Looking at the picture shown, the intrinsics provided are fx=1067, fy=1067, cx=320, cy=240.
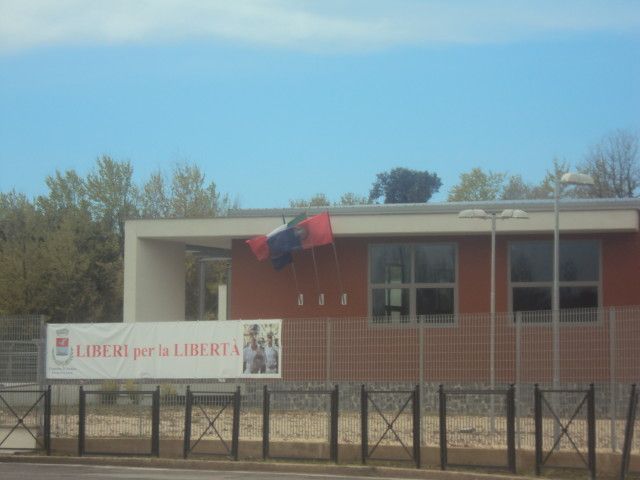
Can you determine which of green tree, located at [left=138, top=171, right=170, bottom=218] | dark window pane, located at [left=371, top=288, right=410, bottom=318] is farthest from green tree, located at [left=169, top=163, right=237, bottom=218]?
dark window pane, located at [left=371, top=288, right=410, bottom=318]

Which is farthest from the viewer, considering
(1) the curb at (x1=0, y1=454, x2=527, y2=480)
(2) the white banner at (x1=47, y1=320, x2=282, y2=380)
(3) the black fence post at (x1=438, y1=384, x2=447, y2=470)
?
(2) the white banner at (x1=47, y1=320, x2=282, y2=380)

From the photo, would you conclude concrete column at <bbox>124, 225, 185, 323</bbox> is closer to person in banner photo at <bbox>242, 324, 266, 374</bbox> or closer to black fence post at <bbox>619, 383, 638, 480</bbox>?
person in banner photo at <bbox>242, 324, 266, 374</bbox>

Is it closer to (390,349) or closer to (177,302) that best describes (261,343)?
(390,349)

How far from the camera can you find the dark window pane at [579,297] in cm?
2866

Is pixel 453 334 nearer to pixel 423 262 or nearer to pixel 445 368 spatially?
pixel 445 368

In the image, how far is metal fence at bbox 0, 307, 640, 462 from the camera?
61.1 ft

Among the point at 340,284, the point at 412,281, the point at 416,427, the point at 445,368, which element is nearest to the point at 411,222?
the point at 412,281

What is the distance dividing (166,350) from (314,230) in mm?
7111

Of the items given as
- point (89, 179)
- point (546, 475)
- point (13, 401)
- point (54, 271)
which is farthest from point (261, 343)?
point (89, 179)

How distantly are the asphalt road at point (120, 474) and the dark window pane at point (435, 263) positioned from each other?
11.3m

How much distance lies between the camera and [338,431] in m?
20.0

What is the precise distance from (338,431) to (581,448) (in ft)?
14.9

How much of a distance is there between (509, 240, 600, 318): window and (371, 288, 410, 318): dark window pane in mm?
2940

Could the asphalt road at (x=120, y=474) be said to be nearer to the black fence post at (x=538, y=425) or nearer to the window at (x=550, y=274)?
the black fence post at (x=538, y=425)
